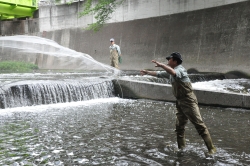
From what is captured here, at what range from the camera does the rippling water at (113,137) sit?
4.84 m

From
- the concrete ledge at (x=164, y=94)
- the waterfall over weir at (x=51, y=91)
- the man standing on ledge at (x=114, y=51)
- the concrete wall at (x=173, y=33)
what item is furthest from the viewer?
the concrete wall at (x=173, y=33)

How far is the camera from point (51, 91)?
11.3 metres

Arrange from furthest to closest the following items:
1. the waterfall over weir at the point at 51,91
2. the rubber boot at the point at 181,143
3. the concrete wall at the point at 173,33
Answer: the concrete wall at the point at 173,33, the waterfall over weir at the point at 51,91, the rubber boot at the point at 181,143

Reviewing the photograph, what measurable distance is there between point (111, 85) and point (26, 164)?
856cm

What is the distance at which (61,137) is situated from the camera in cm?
613

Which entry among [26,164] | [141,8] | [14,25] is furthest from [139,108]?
[14,25]

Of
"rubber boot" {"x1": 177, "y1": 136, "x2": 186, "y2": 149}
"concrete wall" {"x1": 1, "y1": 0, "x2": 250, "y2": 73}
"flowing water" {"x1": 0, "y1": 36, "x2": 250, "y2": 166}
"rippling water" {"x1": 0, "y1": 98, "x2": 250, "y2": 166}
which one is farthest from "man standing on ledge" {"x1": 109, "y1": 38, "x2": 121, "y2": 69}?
"rubber boot" {"x1": 177, "y1": 136, "x2": 186, "y2": 149}

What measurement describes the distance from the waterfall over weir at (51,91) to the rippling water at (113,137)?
43.4 inches

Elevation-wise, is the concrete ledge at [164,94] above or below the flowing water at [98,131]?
above

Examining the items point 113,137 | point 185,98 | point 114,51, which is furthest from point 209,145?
point 114,51

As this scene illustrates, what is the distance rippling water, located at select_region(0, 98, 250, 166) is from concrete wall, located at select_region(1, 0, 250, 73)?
9.47 m

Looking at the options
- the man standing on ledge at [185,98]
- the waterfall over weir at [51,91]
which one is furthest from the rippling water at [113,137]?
the waterfall over weir at [51,91]

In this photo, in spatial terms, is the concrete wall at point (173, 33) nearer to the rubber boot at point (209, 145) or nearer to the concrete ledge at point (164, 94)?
the concrete ledge at point (164, 94)

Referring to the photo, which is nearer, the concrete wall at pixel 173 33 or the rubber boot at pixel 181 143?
the rubber boot at pixel 181 143
